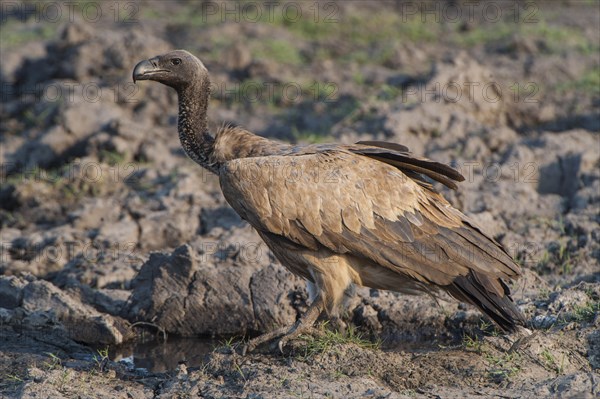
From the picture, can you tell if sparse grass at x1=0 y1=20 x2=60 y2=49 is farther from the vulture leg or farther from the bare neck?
the vulture leg

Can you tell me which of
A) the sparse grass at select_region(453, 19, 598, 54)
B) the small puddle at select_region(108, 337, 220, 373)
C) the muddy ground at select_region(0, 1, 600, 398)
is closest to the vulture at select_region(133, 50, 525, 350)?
the muddy ground at select_region(0, 1, 600, 398)

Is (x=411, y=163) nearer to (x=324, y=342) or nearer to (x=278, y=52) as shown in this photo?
(x=324, y=342)

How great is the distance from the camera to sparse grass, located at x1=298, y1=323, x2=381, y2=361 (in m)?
6.16

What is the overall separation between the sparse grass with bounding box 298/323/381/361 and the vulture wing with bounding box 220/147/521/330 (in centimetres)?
53

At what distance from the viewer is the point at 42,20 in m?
15.3

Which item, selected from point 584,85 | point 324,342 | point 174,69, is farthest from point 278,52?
point 324,342

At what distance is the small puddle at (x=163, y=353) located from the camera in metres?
6.86

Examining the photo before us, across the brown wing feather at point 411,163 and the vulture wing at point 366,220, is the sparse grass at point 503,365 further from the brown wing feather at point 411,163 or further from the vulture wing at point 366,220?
the brown wing feather at point 411,163

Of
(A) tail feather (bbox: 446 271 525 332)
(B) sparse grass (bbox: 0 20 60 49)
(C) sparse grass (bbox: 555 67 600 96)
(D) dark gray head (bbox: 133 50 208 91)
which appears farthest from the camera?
(B) sparse grass (bbox: 0 20 60 49)

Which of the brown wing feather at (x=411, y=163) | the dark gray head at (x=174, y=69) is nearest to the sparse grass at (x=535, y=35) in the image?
the brown wing feather at (x=411, y=163)

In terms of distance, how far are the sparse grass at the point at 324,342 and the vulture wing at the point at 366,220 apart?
0.53 meters

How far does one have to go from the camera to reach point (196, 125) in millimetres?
7105

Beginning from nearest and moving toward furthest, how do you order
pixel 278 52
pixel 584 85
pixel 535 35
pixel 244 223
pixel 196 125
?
1. pixel 196 125
2. pixel 244 223
3. pixel 584 85
4. pixel 278 52
5. pixel 535 35

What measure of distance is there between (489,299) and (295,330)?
4.12 ft
